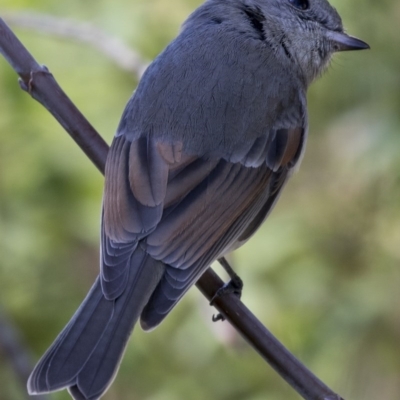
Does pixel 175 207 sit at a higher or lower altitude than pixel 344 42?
→ higher

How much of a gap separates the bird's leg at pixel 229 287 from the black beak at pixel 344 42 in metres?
1.24

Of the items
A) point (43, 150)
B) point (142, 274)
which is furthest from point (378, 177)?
point (43, 150)

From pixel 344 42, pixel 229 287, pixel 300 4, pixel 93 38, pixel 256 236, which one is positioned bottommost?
pixel 256 236

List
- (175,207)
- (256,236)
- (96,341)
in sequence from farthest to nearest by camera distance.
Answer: (256,236), (175,207), (96,341)

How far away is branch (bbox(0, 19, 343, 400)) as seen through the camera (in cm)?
294

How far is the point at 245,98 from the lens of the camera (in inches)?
152

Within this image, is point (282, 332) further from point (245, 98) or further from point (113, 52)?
point (113, 52)

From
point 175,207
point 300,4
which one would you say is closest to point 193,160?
point 175,207

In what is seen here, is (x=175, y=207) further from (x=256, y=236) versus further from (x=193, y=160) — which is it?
(x=256, y=236)

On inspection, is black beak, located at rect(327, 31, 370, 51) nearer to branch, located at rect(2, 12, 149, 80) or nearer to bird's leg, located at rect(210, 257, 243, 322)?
branch, located at rect(2, 12, 149, 80)

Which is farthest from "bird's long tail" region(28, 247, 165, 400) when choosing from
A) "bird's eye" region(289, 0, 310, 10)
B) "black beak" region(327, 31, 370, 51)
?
"bird's eye" region(289, 0, 310, 10)

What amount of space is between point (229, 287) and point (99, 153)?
0.78 metres

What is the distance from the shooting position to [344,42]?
14.0ft

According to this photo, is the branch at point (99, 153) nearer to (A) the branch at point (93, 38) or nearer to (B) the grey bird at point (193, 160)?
(B) the grey bird at point (193, 160)
